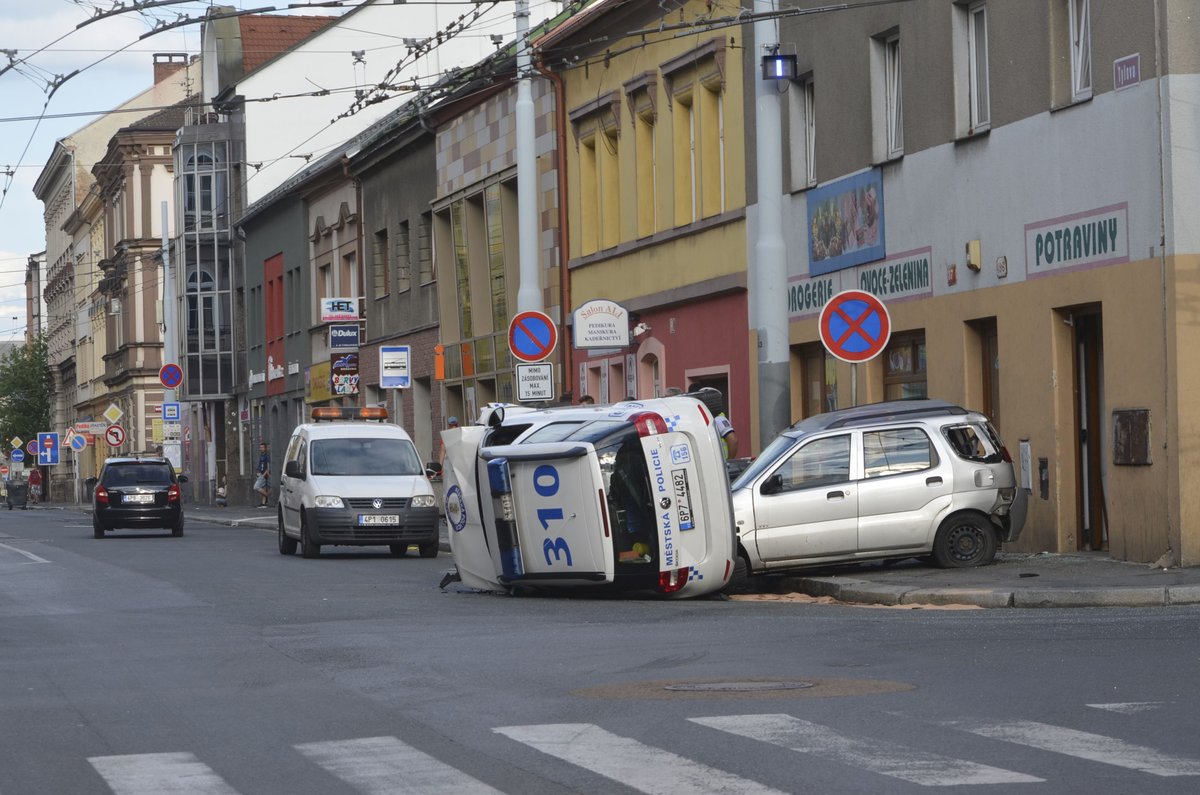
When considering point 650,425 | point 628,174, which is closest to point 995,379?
point 650,425

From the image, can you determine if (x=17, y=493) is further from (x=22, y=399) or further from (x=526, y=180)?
(x=526, y=180)

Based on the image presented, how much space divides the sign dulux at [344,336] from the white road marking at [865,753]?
119 ft

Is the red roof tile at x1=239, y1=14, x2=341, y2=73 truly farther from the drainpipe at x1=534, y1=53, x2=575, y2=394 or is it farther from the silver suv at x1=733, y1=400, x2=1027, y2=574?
the silver suv at x1=733, y1=400, x2=1027, y2=574

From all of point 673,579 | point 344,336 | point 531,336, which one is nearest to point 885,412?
point 673,579

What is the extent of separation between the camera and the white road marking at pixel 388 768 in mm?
8031

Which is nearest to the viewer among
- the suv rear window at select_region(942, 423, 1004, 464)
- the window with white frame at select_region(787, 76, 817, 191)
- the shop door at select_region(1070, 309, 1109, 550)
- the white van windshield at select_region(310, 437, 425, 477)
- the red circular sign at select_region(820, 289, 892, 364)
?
the suv rear window at select_region(942, 423, 1004, 464)

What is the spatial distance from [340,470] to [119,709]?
59.0ft

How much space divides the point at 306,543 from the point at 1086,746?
790 inches

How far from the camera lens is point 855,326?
19.7 meters

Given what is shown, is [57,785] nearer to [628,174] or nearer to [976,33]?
[976,33]

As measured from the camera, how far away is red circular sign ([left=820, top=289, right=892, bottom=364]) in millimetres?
19656

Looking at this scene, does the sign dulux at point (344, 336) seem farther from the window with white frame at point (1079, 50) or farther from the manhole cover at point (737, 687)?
the manhole cover at point (737, 687)

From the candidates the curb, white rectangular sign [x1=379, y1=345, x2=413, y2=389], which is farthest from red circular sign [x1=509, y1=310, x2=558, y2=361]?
white rectangular sign [x1=379, y1=345, x2=413, y2=389]

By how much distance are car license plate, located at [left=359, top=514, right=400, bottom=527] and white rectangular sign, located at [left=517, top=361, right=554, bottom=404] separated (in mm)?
2340
